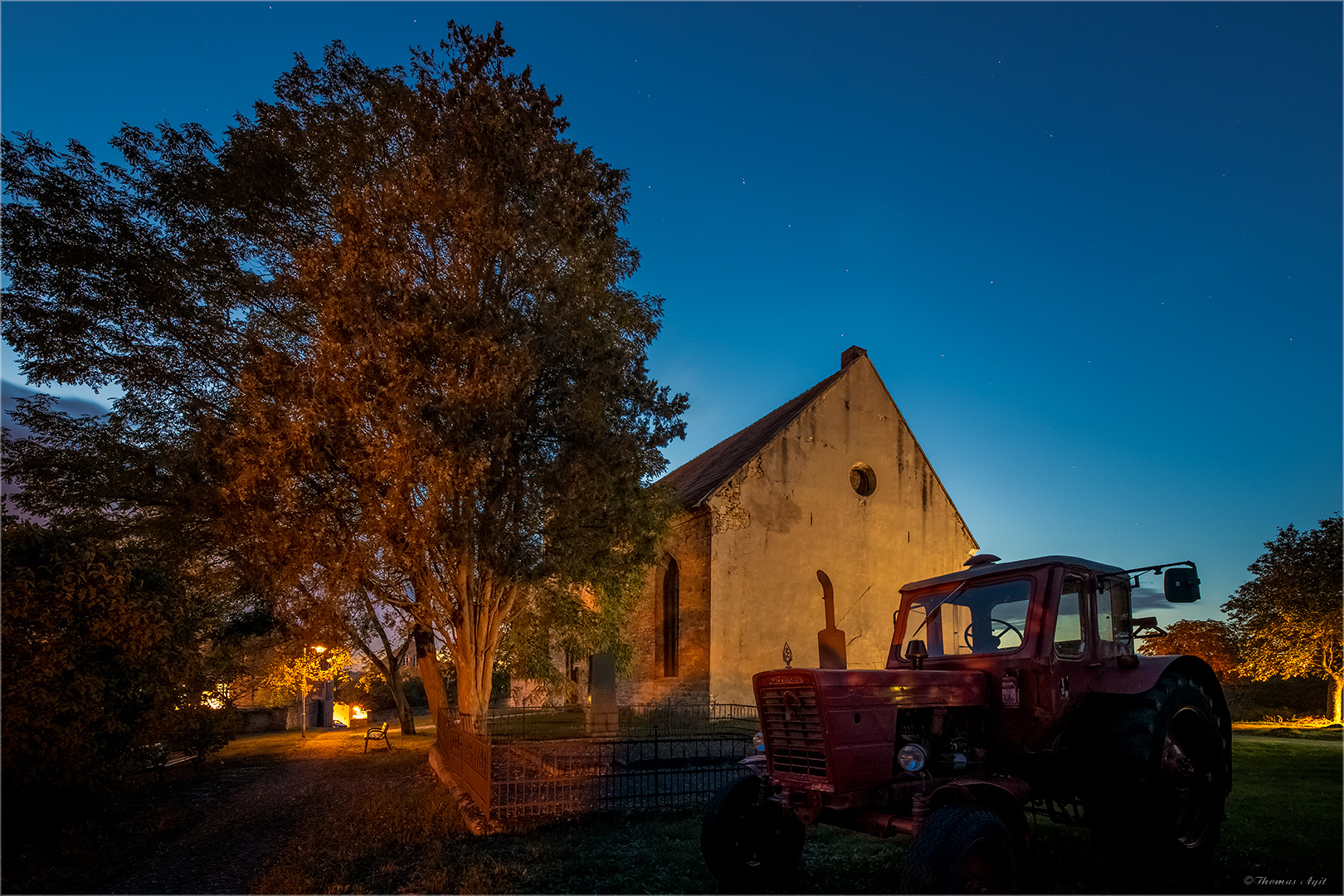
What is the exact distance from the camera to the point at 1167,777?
644cm

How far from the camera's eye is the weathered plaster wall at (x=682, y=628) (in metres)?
21.0

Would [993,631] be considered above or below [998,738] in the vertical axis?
above

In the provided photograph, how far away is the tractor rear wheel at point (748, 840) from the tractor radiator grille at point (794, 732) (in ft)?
1.70

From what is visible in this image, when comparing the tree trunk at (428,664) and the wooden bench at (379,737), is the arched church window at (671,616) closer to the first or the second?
the tree trunk at (428,664)

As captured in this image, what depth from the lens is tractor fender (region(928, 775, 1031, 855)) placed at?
5547 millimetres

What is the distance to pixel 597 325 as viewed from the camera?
14.3 metres

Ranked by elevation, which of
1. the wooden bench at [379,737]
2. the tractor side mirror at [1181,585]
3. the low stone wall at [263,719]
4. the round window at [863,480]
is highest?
the round window at [863,480]

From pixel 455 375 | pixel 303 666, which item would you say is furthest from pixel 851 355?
pixel 303 666

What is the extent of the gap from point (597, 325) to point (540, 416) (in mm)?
2123

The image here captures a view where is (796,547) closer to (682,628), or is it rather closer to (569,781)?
(682,628)

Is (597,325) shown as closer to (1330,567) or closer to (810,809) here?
(810,809)

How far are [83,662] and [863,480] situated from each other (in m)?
19.9

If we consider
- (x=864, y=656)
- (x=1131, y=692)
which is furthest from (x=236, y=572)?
(x=864, y=656)

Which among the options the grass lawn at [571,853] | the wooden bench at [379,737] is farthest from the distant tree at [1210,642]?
the wooden bench at [379,737]
